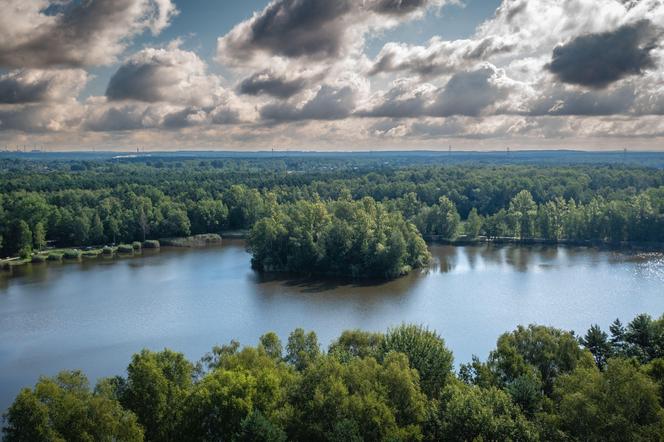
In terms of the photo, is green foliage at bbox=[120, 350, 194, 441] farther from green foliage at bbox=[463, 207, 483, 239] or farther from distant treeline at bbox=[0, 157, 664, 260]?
green foliage at bbox=[463, 207, 483, 239]

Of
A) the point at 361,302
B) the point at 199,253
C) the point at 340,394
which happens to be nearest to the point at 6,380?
the point at 340,394

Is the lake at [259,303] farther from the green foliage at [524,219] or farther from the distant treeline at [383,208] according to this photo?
the green foliage at [524,219]

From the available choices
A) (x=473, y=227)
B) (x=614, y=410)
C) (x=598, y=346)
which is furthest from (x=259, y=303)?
(x=473, y=227)

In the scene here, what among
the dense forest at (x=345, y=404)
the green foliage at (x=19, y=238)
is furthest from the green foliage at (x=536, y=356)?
the green foliage at (x=19, y=238)

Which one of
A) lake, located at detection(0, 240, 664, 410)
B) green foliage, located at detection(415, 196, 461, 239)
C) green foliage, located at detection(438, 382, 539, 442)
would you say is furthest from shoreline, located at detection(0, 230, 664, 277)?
green foliage, located at detection(438, 382, 539, 442)

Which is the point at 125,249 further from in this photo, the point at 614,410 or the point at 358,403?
the point at 614,410

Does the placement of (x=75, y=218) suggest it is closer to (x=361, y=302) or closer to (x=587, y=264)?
(x=361, y=302)
